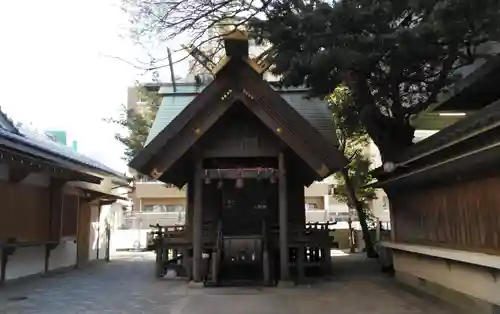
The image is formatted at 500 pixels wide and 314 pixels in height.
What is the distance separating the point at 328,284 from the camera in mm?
11094

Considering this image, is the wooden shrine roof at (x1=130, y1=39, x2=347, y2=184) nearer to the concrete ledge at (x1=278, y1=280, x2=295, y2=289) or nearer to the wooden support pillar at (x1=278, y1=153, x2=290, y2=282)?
the wooden support pillar at (x1=278, y1=153, x2=290, y2=282)

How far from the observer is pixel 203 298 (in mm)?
9250

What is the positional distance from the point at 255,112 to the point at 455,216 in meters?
4.47

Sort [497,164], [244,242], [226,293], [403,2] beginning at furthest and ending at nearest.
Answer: [244,242]
[226,293]
[403,2]
[497,164]

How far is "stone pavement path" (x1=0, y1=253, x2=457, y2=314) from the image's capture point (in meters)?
8.12

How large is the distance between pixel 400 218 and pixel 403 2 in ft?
16.7

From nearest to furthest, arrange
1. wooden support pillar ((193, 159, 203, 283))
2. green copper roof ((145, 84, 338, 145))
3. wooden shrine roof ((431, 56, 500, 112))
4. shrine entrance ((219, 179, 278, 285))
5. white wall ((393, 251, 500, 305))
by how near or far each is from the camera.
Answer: white wall ((393, 251, 500, 305))
wooden shrine roof ((431, 56, 500, 112))
wooden support pillar ((193, 159, 203, 283))
shrine entrance ((219, 179, 278, 285))
green copper roof ((145, 84, 338, 145))

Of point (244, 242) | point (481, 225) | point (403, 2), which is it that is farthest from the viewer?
point (244, 242)

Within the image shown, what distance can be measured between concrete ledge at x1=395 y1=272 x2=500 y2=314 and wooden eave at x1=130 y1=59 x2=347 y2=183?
2.99 metres

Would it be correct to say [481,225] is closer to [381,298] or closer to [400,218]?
[381,298]

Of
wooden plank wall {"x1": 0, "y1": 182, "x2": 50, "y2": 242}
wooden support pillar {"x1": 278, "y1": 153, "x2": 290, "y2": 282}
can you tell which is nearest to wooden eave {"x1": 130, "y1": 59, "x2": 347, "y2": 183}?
wooden support pillar {"x1": 278, "y1": 153, "x2": 290, "y2": 282}

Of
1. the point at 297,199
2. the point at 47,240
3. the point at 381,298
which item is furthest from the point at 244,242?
the point at 47,240

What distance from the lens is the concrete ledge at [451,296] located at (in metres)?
7.31

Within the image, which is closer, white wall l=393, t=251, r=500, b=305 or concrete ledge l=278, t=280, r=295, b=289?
white wall l=393, t=251, r=500, b=305
